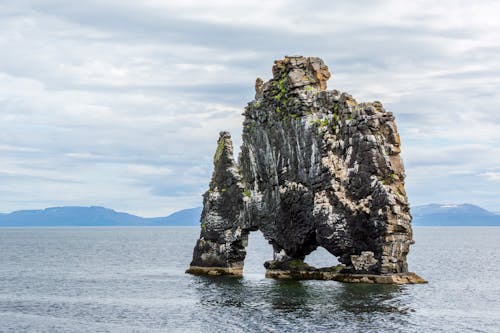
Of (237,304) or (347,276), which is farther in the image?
(347,276)

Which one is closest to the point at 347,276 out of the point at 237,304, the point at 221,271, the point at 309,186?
the point at 309,186

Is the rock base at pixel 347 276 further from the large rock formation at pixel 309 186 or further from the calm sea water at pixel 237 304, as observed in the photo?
the calm sea water at pixel 237 304

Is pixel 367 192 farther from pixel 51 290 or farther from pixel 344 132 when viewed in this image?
pixel 51 290

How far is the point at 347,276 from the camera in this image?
9794 cm

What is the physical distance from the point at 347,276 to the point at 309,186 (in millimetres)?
→ 14574

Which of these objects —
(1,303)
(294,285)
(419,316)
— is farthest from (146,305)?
(419,316)

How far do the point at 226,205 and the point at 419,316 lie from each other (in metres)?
49.4

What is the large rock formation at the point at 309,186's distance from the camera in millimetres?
94875

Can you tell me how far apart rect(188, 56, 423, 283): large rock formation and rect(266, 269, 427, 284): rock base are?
0.15 metres

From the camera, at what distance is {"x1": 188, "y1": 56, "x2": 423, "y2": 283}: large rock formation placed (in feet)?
311

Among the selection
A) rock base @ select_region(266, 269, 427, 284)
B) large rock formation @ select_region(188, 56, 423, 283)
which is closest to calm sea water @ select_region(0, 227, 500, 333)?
rock base @ select_region(266, 269, 427, 284)

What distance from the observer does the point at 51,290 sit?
9862 cm

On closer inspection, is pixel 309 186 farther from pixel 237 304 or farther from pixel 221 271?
pixel 237 304

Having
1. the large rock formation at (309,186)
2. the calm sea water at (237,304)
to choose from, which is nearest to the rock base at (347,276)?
the large rock formation at (309,186)
